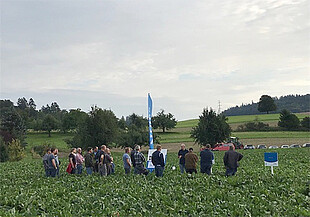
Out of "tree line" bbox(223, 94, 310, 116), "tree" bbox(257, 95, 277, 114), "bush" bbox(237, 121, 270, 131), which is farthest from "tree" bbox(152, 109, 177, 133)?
A: "tree line" bbox(223, 94, 310, 116)

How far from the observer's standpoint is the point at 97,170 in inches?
790

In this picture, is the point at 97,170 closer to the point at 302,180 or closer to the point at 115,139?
the point at 302,180

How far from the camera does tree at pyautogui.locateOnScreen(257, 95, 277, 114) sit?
117 metres

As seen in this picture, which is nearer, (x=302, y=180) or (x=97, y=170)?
(x=302, y=180)

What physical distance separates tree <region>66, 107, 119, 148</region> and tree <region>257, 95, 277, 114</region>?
77.0 m

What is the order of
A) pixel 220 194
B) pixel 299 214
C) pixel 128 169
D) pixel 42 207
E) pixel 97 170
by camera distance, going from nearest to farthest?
1. pixel 299 214
2. pixel 42 207
3. pixel 220 194
4. pixel 128 169
5. pixel 97 170

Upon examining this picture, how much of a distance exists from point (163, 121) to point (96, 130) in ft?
111

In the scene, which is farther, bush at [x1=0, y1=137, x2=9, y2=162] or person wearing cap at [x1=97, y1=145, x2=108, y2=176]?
bush at [x1=0, y1=137, x2=9, y2=162]

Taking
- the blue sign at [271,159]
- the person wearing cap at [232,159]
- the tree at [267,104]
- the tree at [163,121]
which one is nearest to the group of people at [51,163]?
the person wearing cap at [232,159]

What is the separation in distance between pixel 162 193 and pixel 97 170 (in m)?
8.86

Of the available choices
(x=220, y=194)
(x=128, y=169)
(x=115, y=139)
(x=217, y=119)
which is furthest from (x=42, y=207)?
(x=217, y=119)

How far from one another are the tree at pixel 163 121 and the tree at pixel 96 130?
3027 cm

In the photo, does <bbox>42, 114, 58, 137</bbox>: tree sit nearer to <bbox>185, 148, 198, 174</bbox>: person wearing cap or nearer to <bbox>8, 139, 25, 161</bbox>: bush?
<bbox>8, 139, 25, 161</bbox>: bush

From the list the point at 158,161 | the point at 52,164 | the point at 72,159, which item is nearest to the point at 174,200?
the point at 158,161
